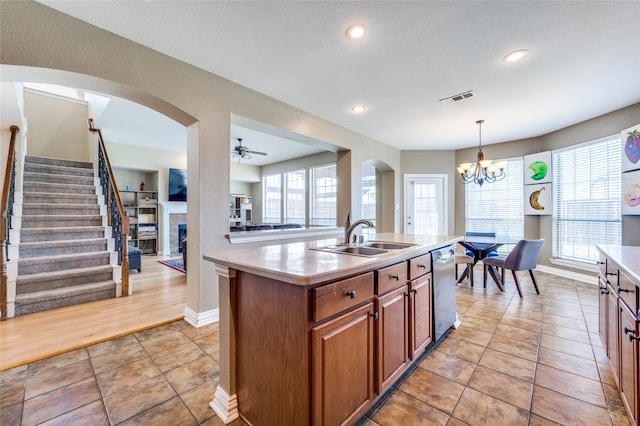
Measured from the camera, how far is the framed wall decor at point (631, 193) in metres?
3.41

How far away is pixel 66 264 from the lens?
11.4 ft

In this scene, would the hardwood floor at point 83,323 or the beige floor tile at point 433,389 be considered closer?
the beige floor tile at point 433,389

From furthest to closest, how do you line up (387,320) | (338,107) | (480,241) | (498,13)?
(480,241) → (338,107) → (498,13) → (387,320)

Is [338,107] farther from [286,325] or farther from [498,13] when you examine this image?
[286,325]

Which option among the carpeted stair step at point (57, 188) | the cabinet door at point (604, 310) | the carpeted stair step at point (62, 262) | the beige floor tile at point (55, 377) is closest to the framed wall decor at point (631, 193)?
the cabinet door at point (604, 310)

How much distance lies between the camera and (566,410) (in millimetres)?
1564

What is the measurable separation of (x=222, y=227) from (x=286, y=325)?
190 centimetres

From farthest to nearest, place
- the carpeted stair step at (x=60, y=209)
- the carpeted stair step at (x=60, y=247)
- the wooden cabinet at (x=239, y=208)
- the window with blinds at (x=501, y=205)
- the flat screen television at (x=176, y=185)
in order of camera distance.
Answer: the wooden cabinet at (x=239, y=208) → the flat screen television at (x=176, y=185) → the window with blinds at (x=501, y=205) → the carpeted stair step at (x=60, y=209) → the carpeted stair step at (x=60, y=247)

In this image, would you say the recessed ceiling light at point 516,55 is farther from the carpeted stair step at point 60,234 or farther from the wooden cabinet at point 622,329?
the carpeted stair step at point 60,234

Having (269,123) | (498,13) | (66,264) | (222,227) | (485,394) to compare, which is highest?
(498,13)

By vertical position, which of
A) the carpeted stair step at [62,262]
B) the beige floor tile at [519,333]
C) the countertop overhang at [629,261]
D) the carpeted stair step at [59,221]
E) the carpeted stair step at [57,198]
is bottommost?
the beige floor tile at [519,333]

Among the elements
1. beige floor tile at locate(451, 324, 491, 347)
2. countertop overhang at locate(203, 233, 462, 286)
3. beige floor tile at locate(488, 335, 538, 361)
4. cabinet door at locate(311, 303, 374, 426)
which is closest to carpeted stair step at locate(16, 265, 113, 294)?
countertop overhang at locate(203, 233, 462, 286)

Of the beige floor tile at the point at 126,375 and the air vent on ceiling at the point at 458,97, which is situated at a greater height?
the air vent on ceiling at the point at 458,97

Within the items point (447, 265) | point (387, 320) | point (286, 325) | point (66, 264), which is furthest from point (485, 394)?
point (66, 264)
